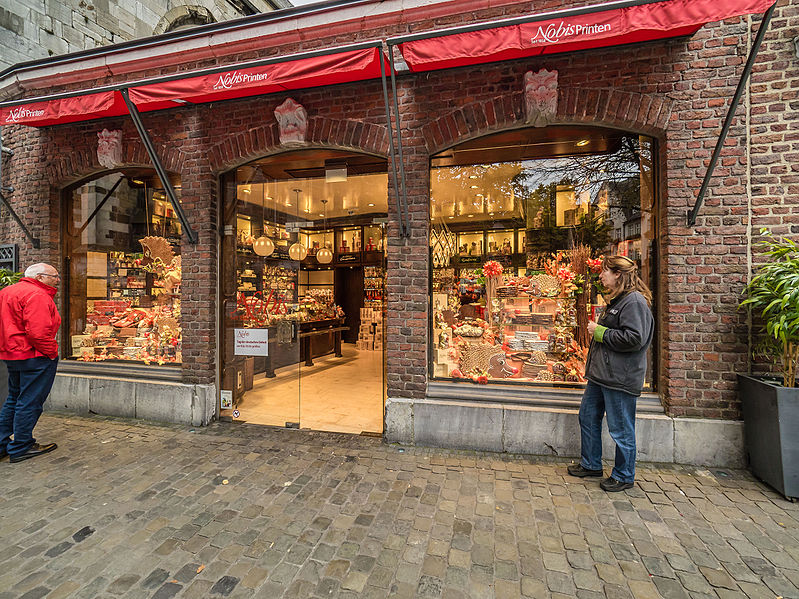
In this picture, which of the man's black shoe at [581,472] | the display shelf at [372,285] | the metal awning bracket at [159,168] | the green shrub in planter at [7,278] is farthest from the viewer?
the display shelf at [372,285]

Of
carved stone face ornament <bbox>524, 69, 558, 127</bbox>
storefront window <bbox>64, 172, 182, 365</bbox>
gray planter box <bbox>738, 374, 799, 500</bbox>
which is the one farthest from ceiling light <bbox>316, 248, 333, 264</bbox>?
gray planter box <bbox>738, 374, 799, 500</bbox>

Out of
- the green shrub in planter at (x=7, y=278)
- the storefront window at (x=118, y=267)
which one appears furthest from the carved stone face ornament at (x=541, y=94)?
the green shrub in planter at (x=7, y=278)

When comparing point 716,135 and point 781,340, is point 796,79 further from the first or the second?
point 781,340

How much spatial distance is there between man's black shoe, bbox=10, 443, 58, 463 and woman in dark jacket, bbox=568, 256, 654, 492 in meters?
6.11

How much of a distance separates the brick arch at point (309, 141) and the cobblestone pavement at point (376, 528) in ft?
12.7

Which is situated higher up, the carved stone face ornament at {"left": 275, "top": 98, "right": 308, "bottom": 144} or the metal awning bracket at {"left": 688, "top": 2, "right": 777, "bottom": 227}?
the carved stone face ornament at {"left": 275, "top": 98, "right": 308, "bottom": 144}

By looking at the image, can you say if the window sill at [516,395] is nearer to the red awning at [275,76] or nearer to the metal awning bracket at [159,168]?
the red awning at [275,76]

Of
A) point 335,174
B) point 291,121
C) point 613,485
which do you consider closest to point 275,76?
point 291,121

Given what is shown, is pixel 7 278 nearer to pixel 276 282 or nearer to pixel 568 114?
pixel 276 282

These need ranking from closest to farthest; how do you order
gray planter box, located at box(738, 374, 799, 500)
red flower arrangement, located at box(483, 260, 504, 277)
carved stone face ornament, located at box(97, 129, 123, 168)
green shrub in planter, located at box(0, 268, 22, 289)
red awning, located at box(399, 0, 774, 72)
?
red awning, located at box(399, 0, 774, 72) < gray planter box, located at box(738, 374, 799, 500) < red flower arrangement, located at box(483, 260, 504, 277) < green shrub in planter, located at box(0, 268, 22, 289) < carved stone face ornament, located at box(97, 129, 123, 168)

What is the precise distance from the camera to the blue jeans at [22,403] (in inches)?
157

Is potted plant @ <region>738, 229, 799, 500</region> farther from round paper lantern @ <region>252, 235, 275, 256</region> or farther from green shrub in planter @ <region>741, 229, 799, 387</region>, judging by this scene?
round paper lantern @ <region>252, 235, 275, 256</region>

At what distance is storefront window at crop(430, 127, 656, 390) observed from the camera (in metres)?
4.51

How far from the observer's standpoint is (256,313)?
5.51 meters
